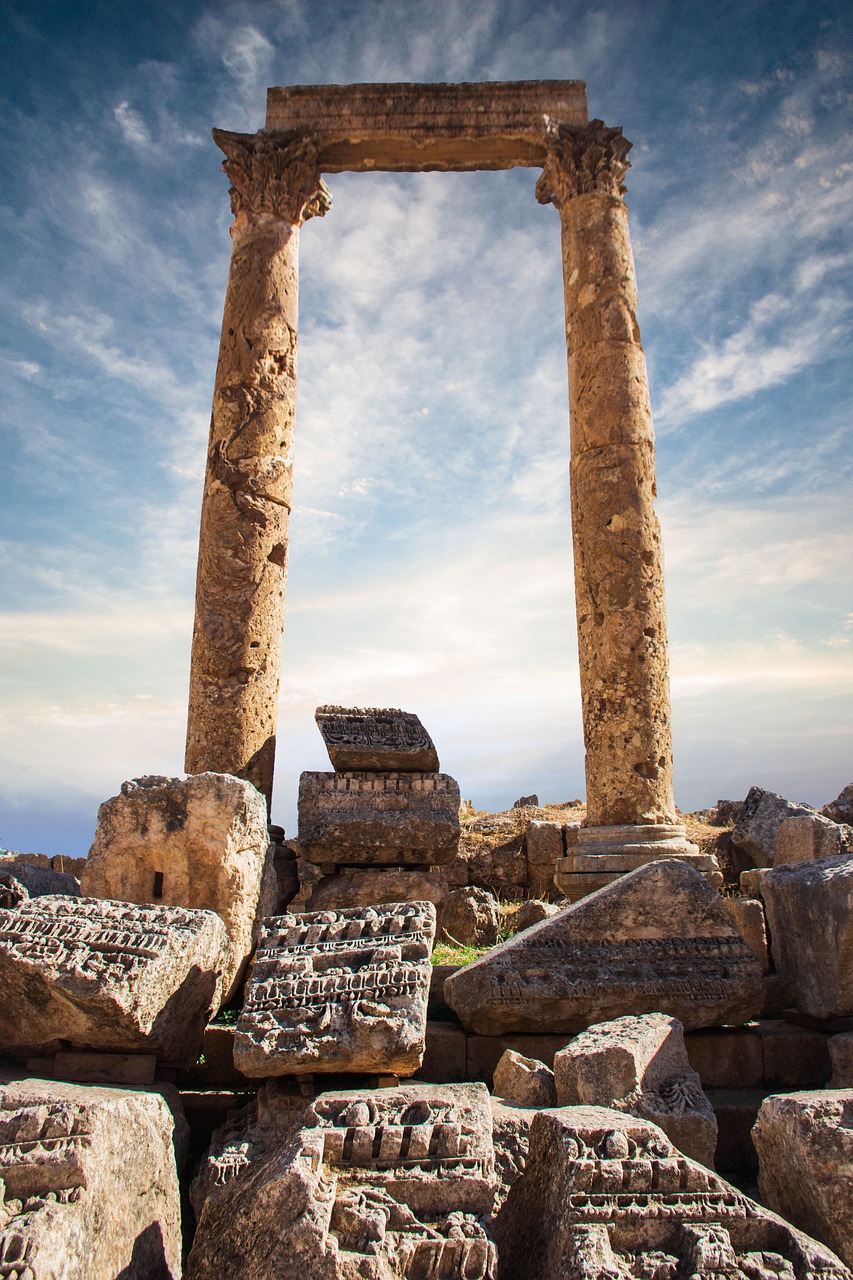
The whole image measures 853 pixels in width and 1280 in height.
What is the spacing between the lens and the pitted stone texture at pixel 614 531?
8.75 metres

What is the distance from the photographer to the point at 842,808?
12.9m

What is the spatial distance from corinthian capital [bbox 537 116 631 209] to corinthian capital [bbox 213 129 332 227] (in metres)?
2.97

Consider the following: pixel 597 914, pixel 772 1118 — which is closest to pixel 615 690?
pixel 597 914

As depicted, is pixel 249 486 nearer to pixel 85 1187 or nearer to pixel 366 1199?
pixel 85 1187

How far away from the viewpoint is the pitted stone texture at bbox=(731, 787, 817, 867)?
1124 cm

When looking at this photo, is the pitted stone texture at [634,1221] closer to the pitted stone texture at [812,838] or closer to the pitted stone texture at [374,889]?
the pitted stone texture at [374,889]

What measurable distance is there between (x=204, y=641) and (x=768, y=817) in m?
7.61

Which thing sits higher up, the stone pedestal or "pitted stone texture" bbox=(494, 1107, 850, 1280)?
the stone pedestal

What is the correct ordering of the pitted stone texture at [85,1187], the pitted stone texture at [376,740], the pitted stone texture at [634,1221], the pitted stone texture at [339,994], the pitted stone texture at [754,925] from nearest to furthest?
the pitted stone texture at [634,1221] → the pitted stone texture at [85,1187] → the pitted stone texture at [339,994] → the pitted stone texture at [754,925] → the pitted stone texture at [376,740]

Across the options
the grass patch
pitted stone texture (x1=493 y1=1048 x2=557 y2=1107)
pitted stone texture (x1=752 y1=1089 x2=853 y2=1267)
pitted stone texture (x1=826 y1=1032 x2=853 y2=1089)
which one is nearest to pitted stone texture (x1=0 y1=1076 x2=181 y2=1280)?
pitted stone texture (x1=493 y1=1048 x2=557 y2=1107)

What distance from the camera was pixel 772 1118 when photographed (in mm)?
3221

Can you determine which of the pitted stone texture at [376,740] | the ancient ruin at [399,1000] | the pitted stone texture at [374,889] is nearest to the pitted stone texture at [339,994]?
the ancient ruin at [399,1000]

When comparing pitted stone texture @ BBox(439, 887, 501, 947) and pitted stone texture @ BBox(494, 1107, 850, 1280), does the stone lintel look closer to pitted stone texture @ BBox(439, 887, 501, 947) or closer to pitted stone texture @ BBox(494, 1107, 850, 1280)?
pitted stone texture @ BBox(439, 887, 501, 947)

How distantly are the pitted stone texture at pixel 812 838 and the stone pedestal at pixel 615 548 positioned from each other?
6.02ft
